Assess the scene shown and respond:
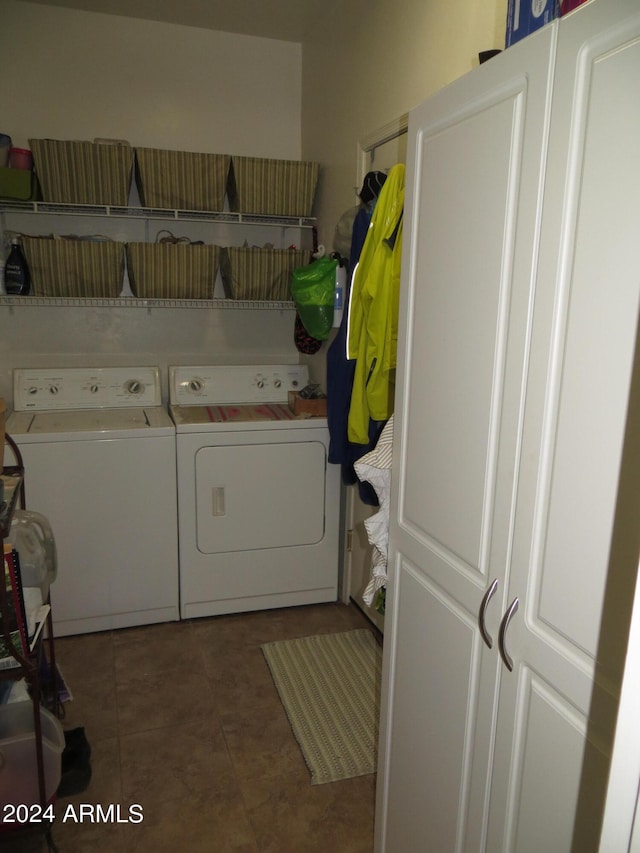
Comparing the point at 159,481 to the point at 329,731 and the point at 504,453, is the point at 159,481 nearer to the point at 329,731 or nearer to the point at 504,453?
the point at 329,731

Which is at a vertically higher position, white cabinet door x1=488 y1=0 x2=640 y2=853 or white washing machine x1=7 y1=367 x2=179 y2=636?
white cabinet door x1=488 y1=0 x2=640 y2=853

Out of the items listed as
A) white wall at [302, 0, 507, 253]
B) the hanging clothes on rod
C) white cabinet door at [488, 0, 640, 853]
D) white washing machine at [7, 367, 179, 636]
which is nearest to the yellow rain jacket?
the hanging clothes on rod

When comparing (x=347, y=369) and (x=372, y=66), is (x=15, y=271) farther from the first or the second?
(x=372, y=66)

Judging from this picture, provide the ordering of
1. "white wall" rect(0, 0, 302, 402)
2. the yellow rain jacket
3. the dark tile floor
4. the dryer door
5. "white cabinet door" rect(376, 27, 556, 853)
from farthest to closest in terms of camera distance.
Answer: "white wall" rect(0, 0, 302, 402)
the dryer door
the yellow rain jacket
the dark tile floor
"white cabinet door" rect(376, 27, 556, 853)

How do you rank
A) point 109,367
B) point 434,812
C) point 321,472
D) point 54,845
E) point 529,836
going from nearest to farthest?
point 529,836 → point 434,812 → point 54,845 → point 321,472 → point 109,367

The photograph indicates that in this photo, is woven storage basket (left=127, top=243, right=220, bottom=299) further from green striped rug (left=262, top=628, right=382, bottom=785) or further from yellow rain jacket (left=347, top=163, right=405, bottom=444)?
green striped rug (left=262, top=628, right=382, bottom=785)

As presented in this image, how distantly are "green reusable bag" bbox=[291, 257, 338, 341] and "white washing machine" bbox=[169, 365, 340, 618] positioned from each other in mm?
451

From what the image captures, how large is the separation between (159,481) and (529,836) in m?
2.02

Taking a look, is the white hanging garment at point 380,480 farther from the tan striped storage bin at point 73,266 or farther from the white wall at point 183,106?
the tan striped storage bin at point 73,266

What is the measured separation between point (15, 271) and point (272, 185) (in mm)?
1246

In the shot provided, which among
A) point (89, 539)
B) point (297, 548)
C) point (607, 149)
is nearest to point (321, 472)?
point (297, 548)

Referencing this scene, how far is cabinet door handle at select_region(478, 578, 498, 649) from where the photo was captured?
100cm

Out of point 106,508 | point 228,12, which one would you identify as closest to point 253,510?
point 106,508

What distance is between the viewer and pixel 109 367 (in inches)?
121
